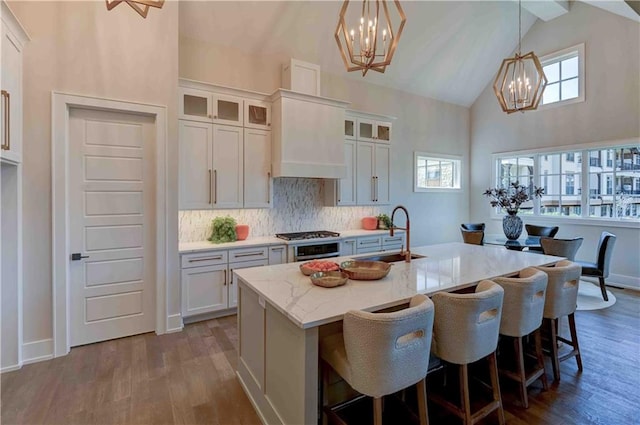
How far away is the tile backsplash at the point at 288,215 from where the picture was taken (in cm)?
421

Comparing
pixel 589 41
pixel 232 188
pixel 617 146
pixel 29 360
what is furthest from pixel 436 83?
pixel 29 360

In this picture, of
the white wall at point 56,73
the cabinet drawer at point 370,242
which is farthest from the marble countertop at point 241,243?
the white wall at point 56,73

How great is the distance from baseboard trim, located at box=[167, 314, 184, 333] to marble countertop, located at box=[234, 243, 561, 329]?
1.57m

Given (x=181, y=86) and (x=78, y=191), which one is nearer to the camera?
(x=78, y=191)

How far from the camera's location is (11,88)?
2578 mm

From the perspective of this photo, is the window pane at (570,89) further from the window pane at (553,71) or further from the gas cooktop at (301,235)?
the gas cooktop at (301,235)

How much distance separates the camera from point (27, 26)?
9.21 ft

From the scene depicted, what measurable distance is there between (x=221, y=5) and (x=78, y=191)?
2723 mm

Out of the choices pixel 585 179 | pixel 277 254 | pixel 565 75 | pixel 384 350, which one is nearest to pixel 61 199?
pixel 277 254

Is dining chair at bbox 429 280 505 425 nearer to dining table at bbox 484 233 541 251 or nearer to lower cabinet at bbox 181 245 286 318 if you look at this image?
lower cabinet at bbox 181 245 286 318

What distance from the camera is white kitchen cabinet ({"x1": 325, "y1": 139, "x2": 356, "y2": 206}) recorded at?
16.5 ft

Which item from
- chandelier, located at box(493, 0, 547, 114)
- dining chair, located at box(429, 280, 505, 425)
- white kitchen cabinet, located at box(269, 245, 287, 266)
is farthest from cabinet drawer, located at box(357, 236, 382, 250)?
dining chair, located at box(429, 280, 505, 425)

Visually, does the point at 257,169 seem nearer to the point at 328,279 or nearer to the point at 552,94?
the point at 328,279

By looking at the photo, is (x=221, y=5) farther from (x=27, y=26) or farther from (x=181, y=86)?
(x=27, y=26)
